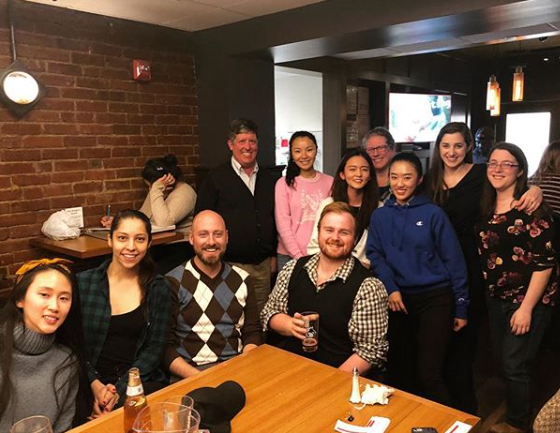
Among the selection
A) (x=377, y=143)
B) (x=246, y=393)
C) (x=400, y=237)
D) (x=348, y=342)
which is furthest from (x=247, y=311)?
(x=377, y=143)

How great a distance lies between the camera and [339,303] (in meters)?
2.06

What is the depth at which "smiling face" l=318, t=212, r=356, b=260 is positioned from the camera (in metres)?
2.09

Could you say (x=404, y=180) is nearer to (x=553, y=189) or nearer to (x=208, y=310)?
(x=208, y=310)

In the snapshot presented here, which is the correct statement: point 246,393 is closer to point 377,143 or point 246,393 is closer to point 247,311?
point 247,311

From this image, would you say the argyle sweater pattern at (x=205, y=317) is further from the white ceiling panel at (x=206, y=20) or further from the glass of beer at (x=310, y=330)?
the white ceiling panel at (x=206, y=20)

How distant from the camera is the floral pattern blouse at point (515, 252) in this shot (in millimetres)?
2346

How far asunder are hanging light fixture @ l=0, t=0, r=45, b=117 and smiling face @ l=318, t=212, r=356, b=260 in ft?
7.02

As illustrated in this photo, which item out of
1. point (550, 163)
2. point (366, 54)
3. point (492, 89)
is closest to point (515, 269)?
point (550, 163)

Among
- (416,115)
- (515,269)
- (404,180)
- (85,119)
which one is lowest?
(515,269)

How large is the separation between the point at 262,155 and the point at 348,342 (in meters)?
2.24

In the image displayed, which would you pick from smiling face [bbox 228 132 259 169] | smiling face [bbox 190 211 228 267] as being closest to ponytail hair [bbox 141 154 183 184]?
smiling face [bbox 228 132 259 169]

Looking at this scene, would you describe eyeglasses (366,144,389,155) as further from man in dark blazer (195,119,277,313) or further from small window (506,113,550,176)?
small window (506,113,550,176)

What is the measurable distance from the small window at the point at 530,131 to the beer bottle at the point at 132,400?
24.8ft

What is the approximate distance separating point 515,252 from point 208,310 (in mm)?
1489
